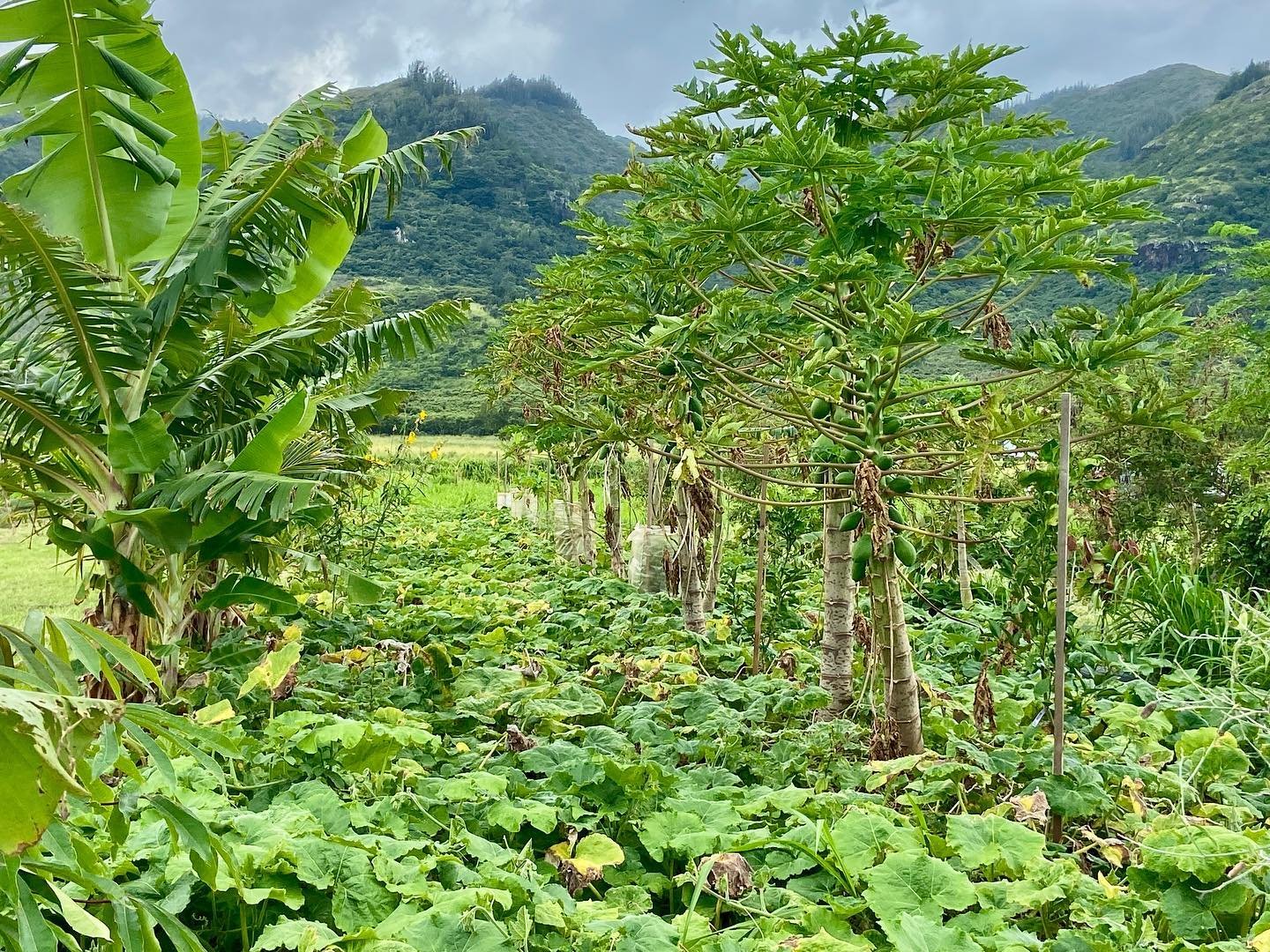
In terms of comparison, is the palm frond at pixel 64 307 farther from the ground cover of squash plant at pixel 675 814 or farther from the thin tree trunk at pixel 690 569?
the thin tree trunk at pixel 690 569

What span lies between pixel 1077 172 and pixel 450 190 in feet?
227

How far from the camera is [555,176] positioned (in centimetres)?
7262

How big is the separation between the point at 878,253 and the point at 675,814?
2.07m

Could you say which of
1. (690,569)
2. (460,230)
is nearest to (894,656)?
(690,569)

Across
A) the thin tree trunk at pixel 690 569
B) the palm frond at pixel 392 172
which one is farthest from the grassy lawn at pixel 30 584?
the thin tree trunk at pixel 690 569

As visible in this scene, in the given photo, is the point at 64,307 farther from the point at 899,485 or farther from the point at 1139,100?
the point at 1139,100

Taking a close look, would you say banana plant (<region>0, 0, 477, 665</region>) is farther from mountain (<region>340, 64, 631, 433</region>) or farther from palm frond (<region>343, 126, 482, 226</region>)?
mountain (<region>340, 64, 631, 433</region>)

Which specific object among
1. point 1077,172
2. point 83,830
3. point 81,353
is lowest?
point 83,830

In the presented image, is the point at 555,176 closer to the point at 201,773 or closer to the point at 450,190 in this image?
the point at 450,190

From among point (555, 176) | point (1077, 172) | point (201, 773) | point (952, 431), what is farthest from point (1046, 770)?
point (555, 176)

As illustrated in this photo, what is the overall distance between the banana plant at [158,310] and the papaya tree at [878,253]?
191 cm

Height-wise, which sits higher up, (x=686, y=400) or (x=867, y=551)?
(x=686, y=400)

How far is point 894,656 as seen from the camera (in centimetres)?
345

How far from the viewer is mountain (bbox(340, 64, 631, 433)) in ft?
127
